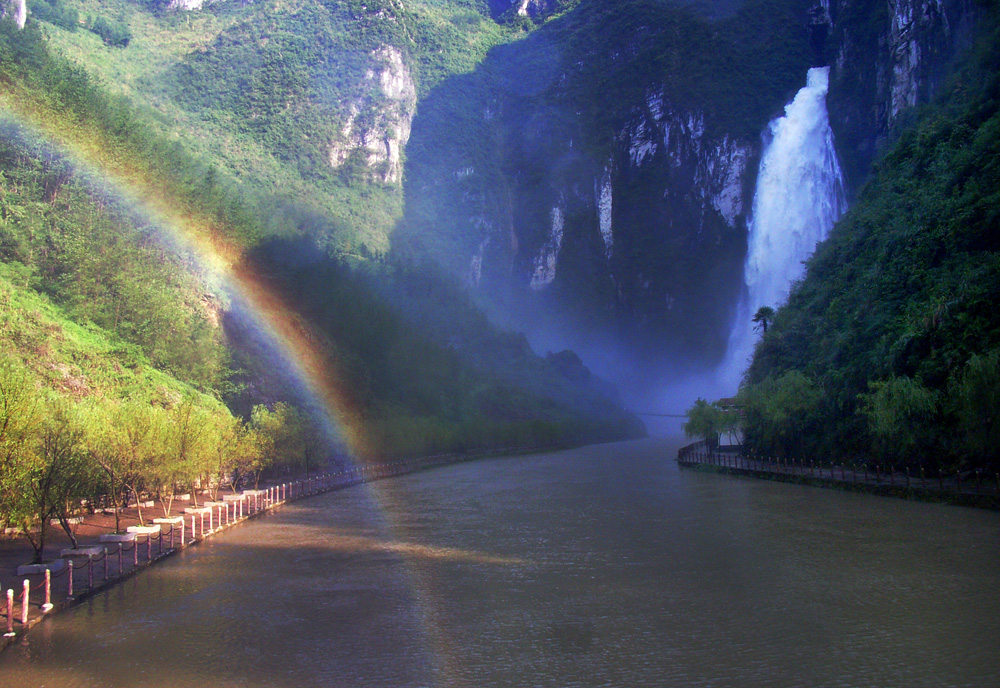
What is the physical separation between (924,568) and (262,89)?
171 metres

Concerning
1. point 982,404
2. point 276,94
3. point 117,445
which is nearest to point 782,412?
point 982,404

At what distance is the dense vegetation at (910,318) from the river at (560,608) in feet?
20.4

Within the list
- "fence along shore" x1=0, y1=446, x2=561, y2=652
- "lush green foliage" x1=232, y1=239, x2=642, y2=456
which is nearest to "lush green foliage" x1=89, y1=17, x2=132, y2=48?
"lush green foliage" x1=232, y1=239, x2=642, y2=456

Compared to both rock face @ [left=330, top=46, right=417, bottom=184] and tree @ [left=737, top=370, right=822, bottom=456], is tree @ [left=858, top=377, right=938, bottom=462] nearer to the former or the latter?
tree @ [left=737, top=370, right=822, bottom=456]

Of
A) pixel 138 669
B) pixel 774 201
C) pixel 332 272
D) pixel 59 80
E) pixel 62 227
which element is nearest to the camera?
pixel 138 669

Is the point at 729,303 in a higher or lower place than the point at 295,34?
lower

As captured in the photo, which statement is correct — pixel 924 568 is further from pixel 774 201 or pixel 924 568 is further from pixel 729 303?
pixel 729 303

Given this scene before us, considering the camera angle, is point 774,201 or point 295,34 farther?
point 295,34

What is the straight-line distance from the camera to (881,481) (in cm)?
4038

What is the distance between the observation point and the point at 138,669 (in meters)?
15.0

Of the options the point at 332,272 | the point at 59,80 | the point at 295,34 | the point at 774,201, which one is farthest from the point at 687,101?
the point at 59,80

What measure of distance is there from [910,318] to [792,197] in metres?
111

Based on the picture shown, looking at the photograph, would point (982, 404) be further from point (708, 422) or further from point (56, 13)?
point (56, 13)

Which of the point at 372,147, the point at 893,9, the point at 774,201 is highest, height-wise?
the point at 372,147
